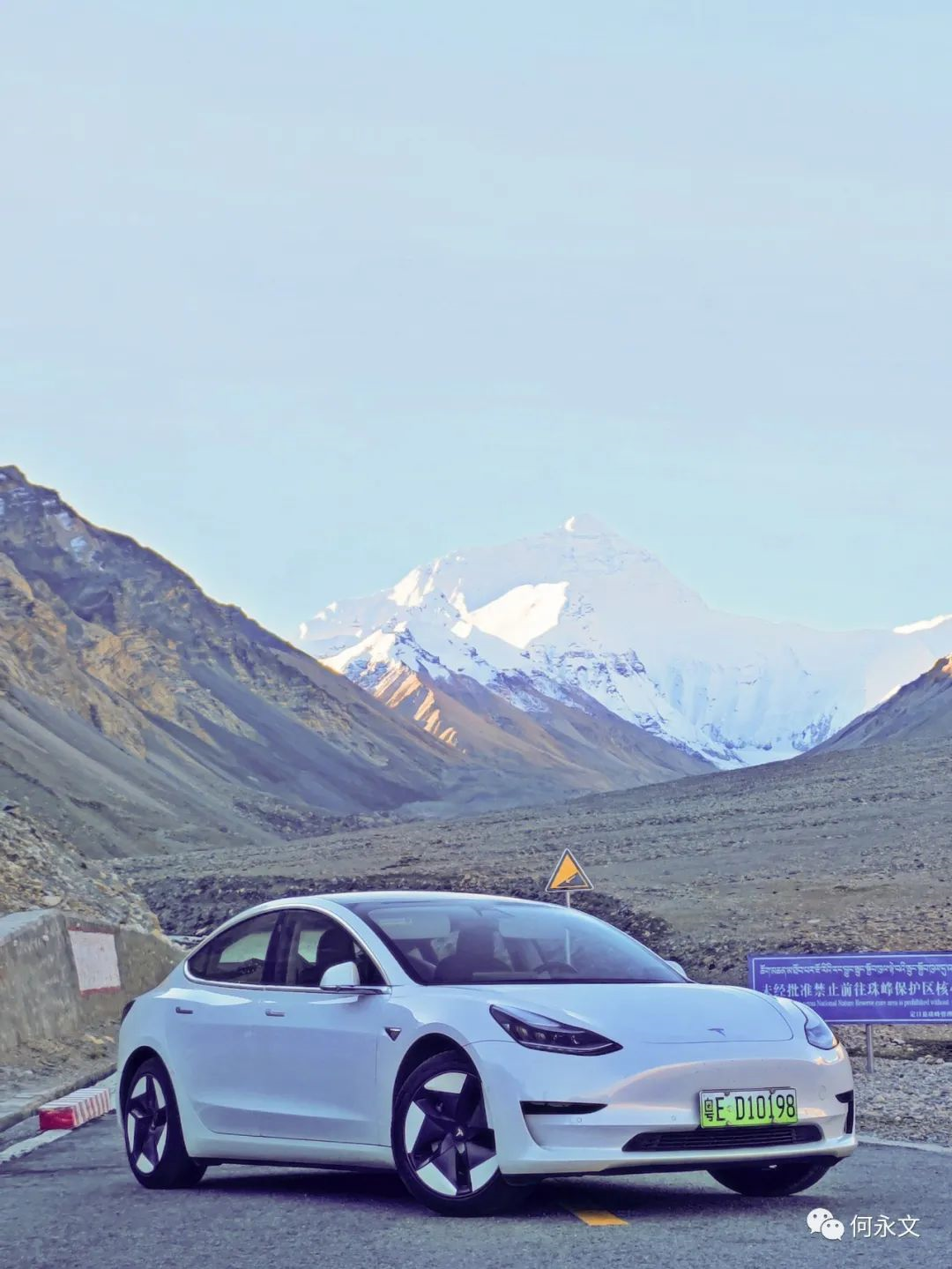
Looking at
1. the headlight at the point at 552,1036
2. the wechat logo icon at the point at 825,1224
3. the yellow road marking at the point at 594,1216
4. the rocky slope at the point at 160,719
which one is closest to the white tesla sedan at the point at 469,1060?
the headlight at the point at 552,1036

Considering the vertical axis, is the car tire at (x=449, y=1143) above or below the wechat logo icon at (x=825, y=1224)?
above

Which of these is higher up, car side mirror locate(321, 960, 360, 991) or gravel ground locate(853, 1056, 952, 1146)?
car side mirror locate(321, 960, 360, 991)

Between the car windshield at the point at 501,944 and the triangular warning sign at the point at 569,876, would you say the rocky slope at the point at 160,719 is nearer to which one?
the triangular warning sign at the point at 569,876

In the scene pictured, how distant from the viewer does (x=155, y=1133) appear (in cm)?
927

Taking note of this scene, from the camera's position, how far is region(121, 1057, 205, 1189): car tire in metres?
Result: 9.07

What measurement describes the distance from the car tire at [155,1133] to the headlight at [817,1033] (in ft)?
10.0

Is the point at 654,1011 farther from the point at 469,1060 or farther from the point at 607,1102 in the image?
the point at 469,1060

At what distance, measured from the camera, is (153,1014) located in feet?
31.7

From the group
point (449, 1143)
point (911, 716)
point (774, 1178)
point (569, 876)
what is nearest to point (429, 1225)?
point (449, 1143)

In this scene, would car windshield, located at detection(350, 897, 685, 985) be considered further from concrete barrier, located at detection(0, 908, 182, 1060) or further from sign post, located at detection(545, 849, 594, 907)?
sign post, located at detection(545, 849, 594, 907)

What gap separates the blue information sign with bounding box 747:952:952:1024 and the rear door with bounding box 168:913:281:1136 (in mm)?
6728

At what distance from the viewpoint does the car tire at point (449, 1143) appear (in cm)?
750

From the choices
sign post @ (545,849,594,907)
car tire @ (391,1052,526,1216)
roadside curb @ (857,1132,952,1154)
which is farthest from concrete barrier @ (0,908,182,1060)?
car tire @ (391,1052,526,1216)

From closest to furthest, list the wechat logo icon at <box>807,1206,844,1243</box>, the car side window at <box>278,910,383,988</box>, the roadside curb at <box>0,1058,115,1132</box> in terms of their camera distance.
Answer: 1. the wechat logo icon at <box>807,1206,844,1243</box>
2. the car side window at <box>278,910,383,988</box>
3. the roadside curb at <box>0,1058,115,1132</box>
